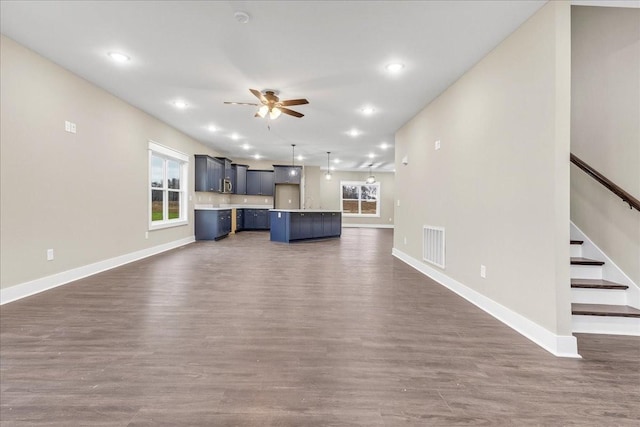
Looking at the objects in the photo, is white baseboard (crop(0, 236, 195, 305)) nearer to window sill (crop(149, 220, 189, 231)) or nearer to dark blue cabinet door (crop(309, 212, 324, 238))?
window sill (crop(149, 220, 189, 231))

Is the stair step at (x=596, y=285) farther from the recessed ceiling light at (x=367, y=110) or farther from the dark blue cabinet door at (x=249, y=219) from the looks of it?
the dark blue cabinet door at (x=249, y=219)

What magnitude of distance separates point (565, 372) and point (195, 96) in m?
5.27

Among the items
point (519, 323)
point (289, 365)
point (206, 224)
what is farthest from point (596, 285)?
point (206, 224)

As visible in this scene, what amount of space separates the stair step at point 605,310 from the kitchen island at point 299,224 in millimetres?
6024

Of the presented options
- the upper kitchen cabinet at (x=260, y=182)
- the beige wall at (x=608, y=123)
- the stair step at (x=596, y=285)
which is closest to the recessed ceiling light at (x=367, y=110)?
the beige wall at (x=608, y=123)

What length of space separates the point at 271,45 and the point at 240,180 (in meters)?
7.61

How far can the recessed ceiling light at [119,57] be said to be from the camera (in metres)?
3.09

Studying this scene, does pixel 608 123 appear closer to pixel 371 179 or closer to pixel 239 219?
pixel 371 179

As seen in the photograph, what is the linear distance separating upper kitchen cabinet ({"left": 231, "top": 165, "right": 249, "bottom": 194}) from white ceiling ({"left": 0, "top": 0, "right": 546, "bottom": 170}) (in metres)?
5.14

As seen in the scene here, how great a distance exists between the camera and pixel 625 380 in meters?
1.67

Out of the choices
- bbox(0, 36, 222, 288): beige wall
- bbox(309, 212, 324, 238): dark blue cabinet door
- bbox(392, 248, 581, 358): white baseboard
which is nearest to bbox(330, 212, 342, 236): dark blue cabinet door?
bbox(309, 212, 324, 238): dark blue cabinet door

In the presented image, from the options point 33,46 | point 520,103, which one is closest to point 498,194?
point 520,103

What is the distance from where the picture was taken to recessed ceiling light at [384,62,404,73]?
10.5 ft

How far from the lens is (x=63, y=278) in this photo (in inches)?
138
